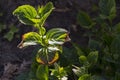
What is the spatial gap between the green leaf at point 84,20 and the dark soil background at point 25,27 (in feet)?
0.59

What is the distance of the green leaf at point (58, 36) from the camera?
2246 millimetres

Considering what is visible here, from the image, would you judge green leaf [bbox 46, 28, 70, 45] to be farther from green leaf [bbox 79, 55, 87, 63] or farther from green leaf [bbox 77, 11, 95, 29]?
green leaf [bbox 77, 11, 95, 29]

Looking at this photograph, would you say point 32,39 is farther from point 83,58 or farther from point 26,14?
point 83,58

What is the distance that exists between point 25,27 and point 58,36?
874mm

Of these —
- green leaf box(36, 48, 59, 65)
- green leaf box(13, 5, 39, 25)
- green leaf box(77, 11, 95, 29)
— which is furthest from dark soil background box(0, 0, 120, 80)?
green leaf box(13, 5, 39, 25)

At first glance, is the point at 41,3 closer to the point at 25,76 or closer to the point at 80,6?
the point at 80,6

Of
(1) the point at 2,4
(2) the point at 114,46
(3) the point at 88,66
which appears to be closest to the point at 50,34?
(3) the point at 88,66

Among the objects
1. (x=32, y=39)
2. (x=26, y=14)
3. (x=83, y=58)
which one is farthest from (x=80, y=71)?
(x=26, y=14)

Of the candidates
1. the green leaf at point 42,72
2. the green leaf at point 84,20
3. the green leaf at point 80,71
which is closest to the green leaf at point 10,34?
the green leaf at point 84,20

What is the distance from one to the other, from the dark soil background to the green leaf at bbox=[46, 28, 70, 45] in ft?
2.05

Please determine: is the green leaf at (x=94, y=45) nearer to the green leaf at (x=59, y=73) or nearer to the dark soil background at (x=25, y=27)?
the dark soil background at (x=25, y=27)

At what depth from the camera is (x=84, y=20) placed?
9.21ft

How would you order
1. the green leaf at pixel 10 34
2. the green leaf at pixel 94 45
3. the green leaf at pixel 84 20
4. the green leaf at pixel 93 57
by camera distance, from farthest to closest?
the green leaf at pixel 10 34 < the green leaf at pixel 84 20 < the green leaf at pixel 94 45 < the green leaf at pixel 93 57

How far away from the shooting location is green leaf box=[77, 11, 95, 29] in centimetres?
278
